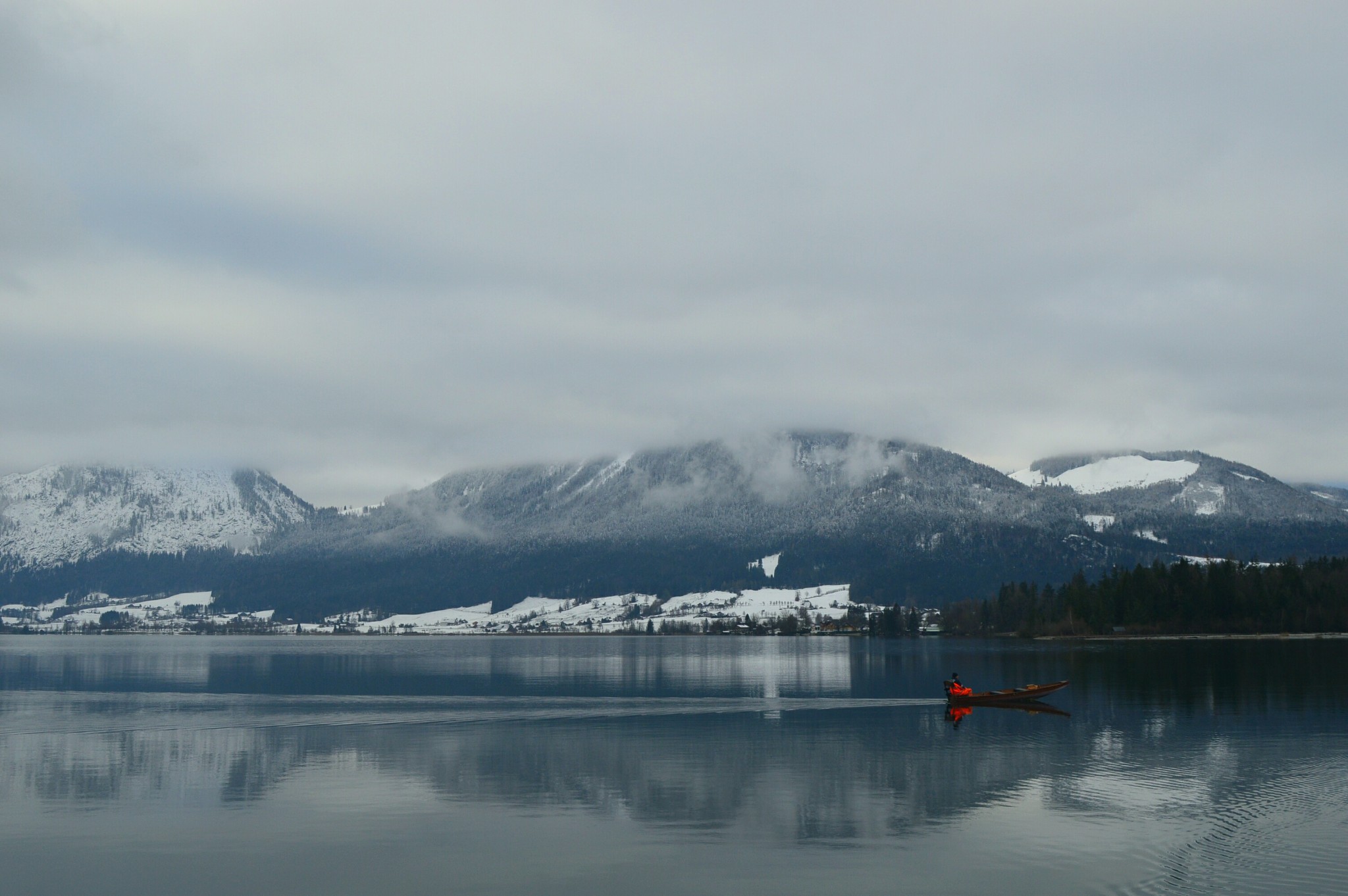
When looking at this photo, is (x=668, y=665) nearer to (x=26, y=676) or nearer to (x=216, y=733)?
(x=26, y=676)

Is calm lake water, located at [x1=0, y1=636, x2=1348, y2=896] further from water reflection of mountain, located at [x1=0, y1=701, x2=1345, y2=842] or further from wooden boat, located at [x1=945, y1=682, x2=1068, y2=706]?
wooden boat, located at [x1=945, y1=682, x2=1068, y2=706]

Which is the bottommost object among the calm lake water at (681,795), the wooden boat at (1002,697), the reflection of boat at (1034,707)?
the reflection of boat at (1034,707)

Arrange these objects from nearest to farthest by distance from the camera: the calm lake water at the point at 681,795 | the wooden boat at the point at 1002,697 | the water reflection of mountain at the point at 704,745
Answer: the calm lake water at the point at 681,795
the water reflection of mountain at the point at 704,745
the wooden boat at the point at 1002,697

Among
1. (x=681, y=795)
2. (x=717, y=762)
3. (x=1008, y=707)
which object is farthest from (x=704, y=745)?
(x=1008, y=707)

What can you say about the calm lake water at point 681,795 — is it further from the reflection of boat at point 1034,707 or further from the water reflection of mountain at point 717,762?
the reflection of boat at point 1034,707

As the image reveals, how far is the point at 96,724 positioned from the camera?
263ft

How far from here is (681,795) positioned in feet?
164

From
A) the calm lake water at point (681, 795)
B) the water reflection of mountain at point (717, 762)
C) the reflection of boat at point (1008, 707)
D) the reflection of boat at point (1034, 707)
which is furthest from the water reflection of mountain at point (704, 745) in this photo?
the reflection of boat at point (1034, 707)

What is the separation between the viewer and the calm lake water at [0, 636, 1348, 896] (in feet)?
119

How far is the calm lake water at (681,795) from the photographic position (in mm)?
36219

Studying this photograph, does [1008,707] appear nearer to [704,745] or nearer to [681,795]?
[704,745]

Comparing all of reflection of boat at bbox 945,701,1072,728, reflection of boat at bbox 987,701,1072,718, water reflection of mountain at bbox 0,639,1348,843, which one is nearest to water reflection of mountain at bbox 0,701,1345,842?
water reflection of mountain at bbox 0,639,1348,843

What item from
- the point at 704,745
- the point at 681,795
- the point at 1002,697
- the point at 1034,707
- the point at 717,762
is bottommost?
the point at 1034,707

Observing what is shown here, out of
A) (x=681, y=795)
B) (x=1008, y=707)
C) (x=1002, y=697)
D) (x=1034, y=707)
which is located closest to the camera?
(x=681, y=795)
